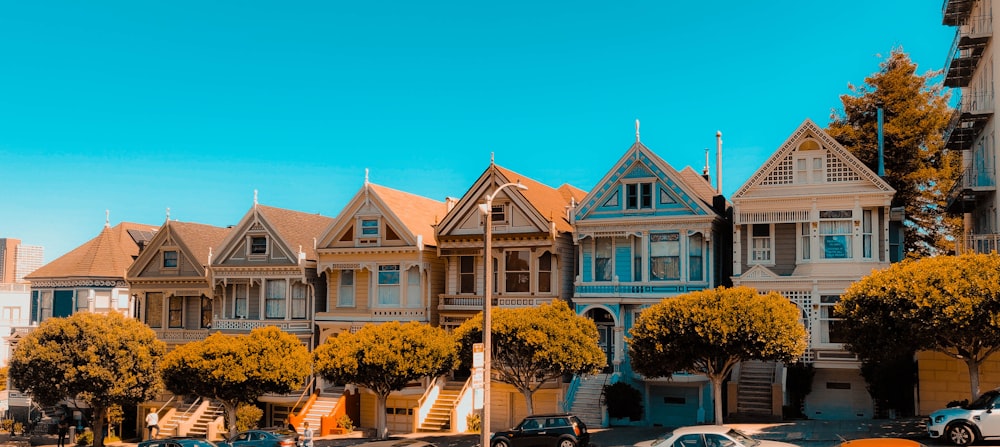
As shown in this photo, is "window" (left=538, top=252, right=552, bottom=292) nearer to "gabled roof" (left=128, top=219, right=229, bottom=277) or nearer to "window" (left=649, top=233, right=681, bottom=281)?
"window" (left=649, top=233, right=681, bottom=281)

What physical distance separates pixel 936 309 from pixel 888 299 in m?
1.40

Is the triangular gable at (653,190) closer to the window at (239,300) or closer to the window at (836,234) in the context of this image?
the window at (836,234)

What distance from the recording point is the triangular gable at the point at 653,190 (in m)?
37.9

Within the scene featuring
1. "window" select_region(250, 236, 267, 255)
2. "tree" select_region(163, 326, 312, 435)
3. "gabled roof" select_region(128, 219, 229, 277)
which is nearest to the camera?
"tree" select_region(163, 326, 312, 435)

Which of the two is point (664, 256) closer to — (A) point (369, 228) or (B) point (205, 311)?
(A) point (369, 228)

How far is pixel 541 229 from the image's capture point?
40250 millimetres

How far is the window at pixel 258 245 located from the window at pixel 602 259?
56.7 feet

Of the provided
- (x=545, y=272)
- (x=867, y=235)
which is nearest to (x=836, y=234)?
(x=867, y=235)

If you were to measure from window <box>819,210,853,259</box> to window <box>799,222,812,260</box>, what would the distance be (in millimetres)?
595

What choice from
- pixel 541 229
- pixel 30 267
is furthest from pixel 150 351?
pixel 30 267

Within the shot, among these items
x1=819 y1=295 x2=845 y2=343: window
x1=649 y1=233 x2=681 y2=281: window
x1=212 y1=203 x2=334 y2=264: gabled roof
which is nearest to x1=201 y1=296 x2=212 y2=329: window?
x1=212 y1=203 x2=334 y2=264: gabled roof

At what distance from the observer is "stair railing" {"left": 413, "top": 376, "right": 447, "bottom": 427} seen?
39.7m

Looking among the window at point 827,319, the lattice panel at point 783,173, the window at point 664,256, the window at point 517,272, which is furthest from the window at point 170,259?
the window at point 827,319

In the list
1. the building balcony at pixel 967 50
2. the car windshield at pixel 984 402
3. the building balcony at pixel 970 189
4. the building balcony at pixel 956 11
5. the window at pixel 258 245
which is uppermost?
the building balcony at pixel 956 11
